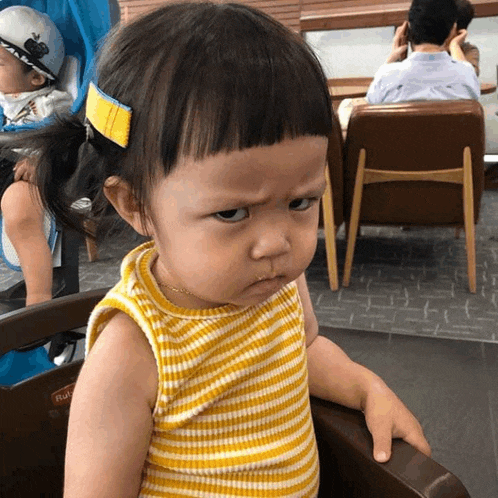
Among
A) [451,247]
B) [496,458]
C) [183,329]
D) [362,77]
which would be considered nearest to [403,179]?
[451,247]

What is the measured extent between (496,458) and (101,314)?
4.62 feet

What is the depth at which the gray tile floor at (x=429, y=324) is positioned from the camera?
72.8 inches

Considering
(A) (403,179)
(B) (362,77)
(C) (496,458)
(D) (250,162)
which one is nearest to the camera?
(D) (250,162)

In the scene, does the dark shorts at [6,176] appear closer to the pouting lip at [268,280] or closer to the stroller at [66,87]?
the stroller at [66,87]

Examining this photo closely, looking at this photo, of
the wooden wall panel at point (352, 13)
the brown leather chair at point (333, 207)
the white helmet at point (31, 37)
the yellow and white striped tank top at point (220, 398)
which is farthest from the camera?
the wooden wall panel at point (352, 13)

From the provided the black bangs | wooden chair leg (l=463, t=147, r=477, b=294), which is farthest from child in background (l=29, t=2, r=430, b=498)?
wooden chair leg (l=463, t=147, r=477, b=294)

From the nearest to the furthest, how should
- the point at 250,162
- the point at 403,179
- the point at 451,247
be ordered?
the point at 250,162
the point at 403,179
the point at 451,247

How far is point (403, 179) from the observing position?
111 inches

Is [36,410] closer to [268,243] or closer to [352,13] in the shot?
[268,243]

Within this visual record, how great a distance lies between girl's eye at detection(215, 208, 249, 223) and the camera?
2.09ft

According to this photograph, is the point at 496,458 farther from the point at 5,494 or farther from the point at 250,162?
the point at 250,162

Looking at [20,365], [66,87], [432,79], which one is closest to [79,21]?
[66,87]

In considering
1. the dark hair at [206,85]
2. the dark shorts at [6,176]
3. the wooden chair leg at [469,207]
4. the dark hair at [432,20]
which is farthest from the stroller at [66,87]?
the dark hair at [432,20]

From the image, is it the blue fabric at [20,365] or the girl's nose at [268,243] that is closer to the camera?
the girl's nose at [268,243]
